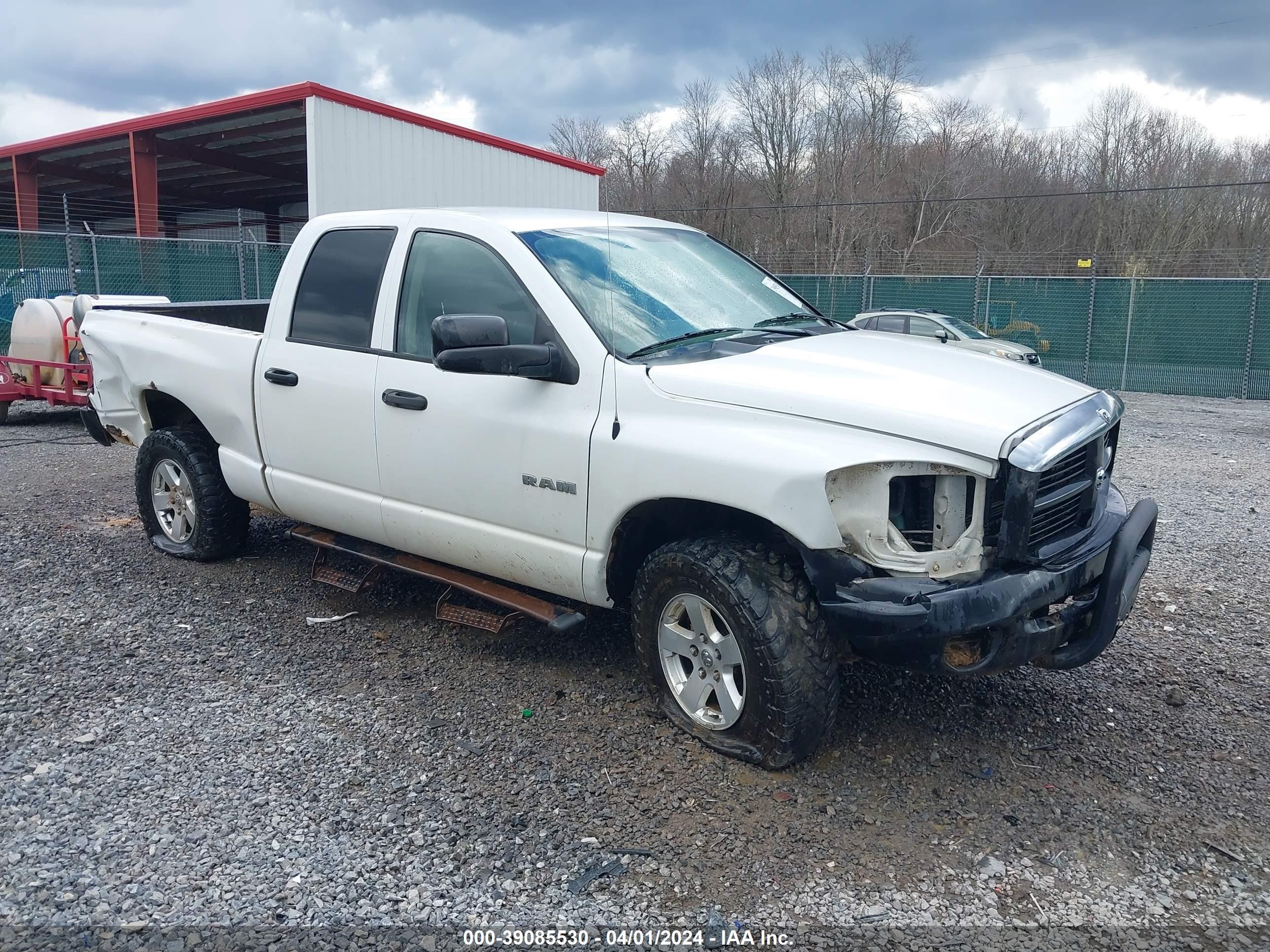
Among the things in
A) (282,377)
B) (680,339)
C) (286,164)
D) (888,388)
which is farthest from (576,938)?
(286,164)

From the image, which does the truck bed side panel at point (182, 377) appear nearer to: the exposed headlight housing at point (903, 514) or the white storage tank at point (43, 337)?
the exposed headlight housing at point (903, 514)

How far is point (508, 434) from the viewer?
13.4 ft

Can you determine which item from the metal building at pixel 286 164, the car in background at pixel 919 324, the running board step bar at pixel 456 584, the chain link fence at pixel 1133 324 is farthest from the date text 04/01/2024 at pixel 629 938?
the chain link fence at pixel 1133 324

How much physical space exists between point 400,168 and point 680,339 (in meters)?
13.5

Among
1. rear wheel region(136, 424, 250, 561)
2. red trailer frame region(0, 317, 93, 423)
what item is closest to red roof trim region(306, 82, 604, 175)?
red trailer frame region(0, 317, 93, 423)

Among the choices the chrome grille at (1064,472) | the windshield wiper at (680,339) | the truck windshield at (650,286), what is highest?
the truck windshield at (650,286)

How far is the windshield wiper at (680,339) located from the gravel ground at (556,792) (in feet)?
4.81

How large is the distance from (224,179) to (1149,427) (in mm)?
23772

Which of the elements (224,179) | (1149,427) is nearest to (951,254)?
(1149,427)

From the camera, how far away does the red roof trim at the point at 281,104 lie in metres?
15.1

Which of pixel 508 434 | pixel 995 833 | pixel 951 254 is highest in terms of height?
pixel 951 254

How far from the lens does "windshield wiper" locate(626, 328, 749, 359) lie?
394 centimetres

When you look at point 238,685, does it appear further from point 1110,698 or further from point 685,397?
point 1110,698

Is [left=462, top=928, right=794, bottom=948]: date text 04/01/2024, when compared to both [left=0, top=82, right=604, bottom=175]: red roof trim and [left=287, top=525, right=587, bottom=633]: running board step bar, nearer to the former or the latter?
[left=287, top=525, right=587, bottom=633]: running board step bar
